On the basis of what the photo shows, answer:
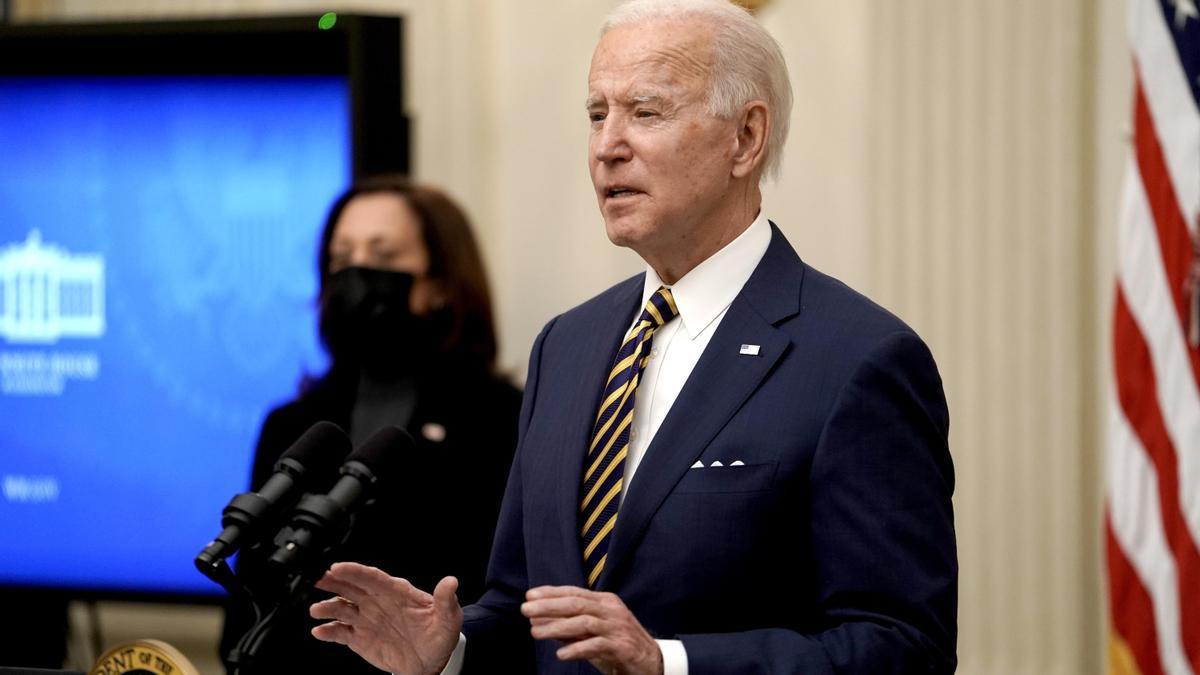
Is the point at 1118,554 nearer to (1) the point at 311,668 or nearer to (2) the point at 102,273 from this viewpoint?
(1) the point at 311,668

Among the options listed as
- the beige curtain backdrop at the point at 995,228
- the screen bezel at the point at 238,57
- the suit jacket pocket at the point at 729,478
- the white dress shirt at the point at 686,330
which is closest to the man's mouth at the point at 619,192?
the white dress shirt at the point at 686,330

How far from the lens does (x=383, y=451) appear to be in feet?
6.82

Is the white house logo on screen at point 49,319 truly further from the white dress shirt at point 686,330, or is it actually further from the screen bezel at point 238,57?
the white dress shirt at point 686,330

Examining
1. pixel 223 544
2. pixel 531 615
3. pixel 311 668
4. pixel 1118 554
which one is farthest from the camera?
pixel 1118 554

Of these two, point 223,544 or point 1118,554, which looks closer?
point 223,544

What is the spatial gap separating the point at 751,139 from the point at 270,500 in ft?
2.76

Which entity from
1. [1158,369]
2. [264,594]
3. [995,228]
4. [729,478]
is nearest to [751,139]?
[729,478]

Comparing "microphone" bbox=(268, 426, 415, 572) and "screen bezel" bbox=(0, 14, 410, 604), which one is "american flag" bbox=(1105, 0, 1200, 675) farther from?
"microphone" bbox=(268, 426, 415, 572)

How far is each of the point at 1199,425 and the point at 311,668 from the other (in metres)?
2.11

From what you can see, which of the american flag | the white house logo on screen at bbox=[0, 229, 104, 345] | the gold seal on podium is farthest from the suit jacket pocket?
the white house logo on screen at bbox=[0, 229, 104, 345]

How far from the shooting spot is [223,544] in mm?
1859

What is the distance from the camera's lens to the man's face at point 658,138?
2080 mm

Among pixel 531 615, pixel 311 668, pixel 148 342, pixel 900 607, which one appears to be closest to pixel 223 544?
pixel 531 615

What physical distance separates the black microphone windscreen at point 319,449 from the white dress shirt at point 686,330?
317 mm
